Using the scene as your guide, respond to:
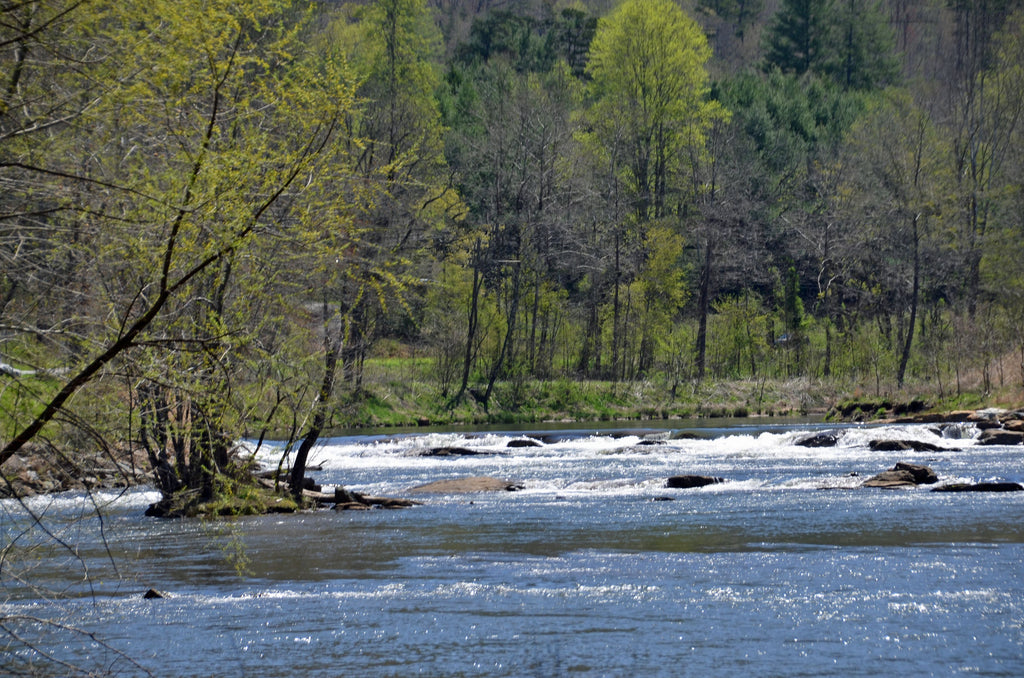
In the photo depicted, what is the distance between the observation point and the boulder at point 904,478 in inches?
860

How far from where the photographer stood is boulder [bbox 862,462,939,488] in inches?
860

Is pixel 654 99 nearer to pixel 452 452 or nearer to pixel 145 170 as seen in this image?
pixel 452 452

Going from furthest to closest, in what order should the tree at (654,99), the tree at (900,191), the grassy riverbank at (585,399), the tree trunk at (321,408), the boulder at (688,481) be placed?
the tree at (654,99) < the tree at (900,191) < the grassy riverbank at (585,399) < the boulder at (688,481) < the tree trunk at (321,408)

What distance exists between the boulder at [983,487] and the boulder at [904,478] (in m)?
1.04

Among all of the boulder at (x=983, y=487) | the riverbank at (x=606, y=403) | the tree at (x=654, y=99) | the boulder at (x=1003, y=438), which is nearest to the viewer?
the boulder at (x=983, y=487)

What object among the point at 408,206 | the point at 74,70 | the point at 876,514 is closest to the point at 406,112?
the point at 408,206

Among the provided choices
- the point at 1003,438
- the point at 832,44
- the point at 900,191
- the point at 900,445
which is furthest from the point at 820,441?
the point at 832,44

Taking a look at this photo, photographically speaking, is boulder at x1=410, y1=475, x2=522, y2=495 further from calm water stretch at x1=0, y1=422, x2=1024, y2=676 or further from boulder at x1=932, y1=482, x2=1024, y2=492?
boulder at x1=932, y1=482, x2=1024, y2=492

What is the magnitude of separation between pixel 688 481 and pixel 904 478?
436cm

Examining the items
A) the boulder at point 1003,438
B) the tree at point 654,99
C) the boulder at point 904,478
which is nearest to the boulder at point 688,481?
the boulder at point 904,478

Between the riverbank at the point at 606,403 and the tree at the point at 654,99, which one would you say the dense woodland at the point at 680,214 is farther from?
the riverbank at the point at 606,403

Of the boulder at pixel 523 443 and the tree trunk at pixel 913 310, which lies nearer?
the boulder at pixel 523 443

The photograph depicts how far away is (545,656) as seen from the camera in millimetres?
10328

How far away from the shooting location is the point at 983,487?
20.4 metres
